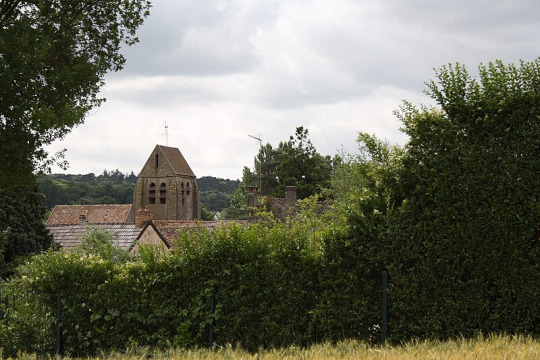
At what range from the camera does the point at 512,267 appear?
11766 mm

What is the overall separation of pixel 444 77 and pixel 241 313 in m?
6.40

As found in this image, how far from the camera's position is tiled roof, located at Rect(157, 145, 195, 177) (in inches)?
4089

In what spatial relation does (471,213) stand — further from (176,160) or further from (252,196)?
(176,160)

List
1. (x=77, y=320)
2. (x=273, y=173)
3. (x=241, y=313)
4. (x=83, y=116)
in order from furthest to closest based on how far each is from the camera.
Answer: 1. (x=273, y=173)
2. (x=83, y=116)
3. (x=77, y=320)
4. (x=241, y=313)

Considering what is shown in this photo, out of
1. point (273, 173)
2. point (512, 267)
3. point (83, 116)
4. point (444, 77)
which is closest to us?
point (512, 267)

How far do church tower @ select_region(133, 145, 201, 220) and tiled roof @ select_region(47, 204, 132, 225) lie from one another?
17.0 m

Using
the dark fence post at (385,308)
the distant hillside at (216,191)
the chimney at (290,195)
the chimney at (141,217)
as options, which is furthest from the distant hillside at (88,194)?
the dark fence post at (385,308)

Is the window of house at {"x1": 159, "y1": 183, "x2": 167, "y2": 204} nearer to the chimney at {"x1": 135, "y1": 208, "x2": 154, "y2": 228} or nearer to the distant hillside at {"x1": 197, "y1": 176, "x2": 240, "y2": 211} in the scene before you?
the distant hillside at {"x1": 197, "y1": 176, "x2": 240, "y2": 211}

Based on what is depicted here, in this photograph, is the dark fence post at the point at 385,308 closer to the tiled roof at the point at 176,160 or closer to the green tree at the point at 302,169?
the green tree at the point at 302,169

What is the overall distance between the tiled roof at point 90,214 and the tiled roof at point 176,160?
21563 millimetres

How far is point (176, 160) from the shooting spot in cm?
10594

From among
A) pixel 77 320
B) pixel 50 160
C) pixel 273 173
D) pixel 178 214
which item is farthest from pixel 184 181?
pixel 77 320

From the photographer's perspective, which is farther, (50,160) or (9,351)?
(50,160)

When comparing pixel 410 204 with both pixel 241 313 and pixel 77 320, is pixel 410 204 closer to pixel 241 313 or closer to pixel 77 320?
pixel 241 313
